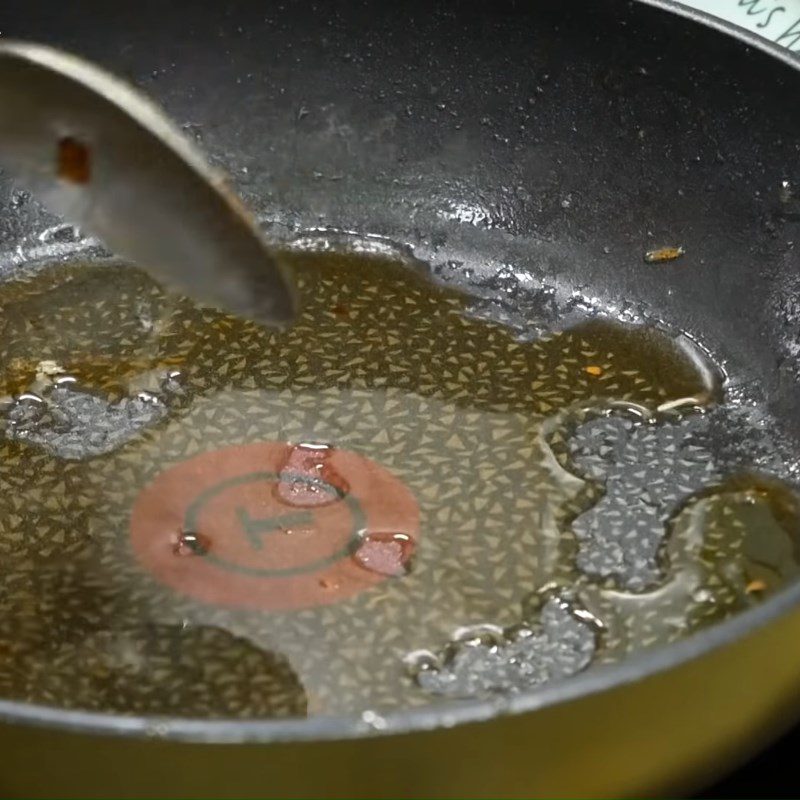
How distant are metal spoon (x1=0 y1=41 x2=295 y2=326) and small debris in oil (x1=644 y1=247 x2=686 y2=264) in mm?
428

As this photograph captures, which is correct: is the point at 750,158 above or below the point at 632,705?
above

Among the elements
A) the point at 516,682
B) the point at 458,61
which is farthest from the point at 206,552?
the point at 458,61

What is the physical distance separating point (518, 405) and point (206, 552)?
0.22 m

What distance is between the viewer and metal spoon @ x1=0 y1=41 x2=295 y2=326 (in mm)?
528

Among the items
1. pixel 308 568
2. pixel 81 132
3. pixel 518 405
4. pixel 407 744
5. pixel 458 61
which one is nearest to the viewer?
pixel 407 744

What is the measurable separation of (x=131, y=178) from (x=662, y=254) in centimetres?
47

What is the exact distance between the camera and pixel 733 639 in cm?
42

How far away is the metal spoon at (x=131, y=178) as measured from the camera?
1.73ft

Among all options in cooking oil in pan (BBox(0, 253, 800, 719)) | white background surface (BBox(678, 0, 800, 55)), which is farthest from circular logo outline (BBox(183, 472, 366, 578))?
white background surface (BBox(678, 0, 800, 55))

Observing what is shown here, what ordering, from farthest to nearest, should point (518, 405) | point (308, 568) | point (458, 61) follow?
point (458, 61), point (518, 405), point (308, 568)

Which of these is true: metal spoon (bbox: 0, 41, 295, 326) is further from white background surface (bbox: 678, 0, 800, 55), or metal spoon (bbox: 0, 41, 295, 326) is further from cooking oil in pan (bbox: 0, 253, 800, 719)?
white background surface (bbox: 678, 0, 800, 55)

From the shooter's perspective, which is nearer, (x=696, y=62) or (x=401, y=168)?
(x=696, y=62)

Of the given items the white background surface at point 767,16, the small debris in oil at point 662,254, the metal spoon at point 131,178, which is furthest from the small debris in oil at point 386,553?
the white background surface at point 767,16

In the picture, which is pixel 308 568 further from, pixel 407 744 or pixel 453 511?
pixel 407 744
